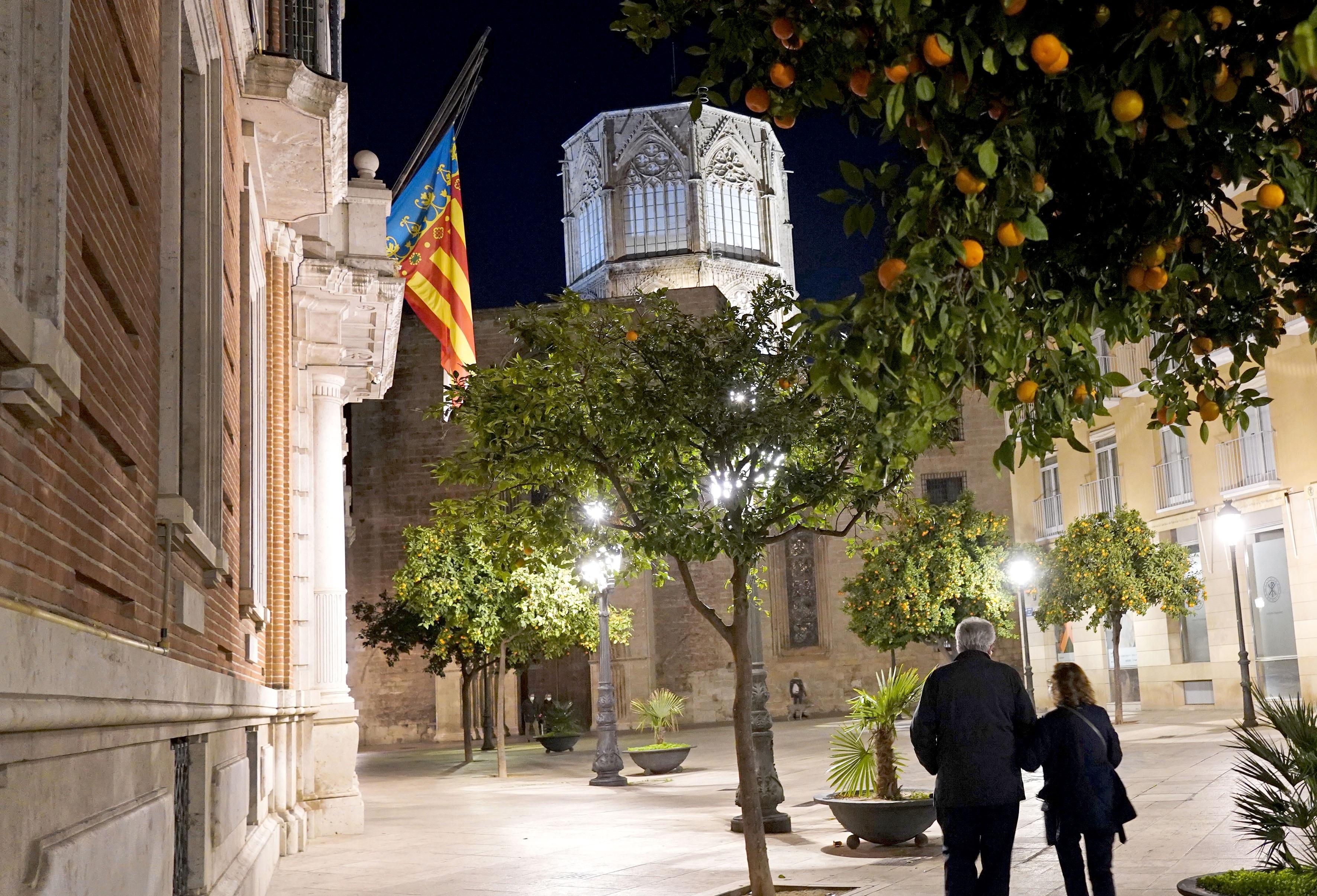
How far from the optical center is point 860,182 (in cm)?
310

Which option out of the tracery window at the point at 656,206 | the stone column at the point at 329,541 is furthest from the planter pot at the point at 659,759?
the tracery window at the point at 656,206

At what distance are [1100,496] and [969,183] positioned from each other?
31.2 metres

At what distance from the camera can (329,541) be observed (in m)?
15.3

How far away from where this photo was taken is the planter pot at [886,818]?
33.2 feet

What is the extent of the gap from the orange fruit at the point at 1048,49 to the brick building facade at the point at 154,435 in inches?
83.0

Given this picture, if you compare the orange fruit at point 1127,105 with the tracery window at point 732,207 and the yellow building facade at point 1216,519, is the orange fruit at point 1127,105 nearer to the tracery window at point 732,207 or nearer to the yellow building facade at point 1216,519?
the yellow building facade at point 1216,519

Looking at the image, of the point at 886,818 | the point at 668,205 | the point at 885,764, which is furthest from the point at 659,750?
the point at 668,205

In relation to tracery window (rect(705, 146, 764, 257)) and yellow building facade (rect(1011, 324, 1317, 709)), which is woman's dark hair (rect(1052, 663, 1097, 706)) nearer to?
yellow building facade (rect(1011, 324, 1317, 709))

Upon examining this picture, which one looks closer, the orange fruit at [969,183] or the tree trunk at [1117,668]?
the orange fruit at [969,183]

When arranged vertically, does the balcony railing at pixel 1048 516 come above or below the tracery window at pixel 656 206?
below

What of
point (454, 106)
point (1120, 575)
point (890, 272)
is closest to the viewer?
point (890, 272)

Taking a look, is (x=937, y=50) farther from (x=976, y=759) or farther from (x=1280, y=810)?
(x=1280, y=810)

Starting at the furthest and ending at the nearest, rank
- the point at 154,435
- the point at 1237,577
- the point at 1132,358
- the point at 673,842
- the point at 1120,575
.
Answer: the point at 1132,358, the point at 1120,575, the point at 1237,577, the point at 673,842, the point at 154,435

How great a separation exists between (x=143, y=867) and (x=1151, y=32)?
148 inches
